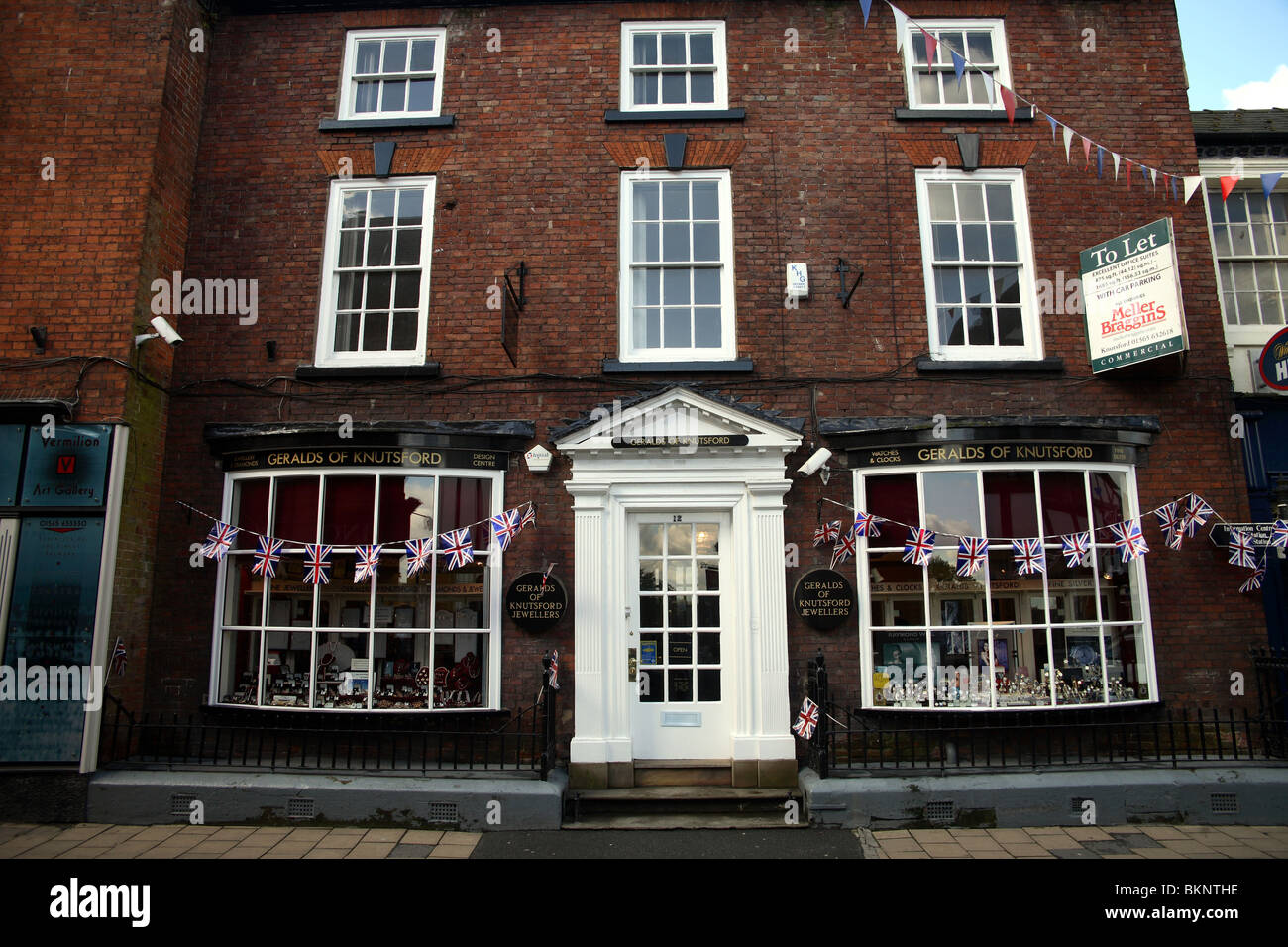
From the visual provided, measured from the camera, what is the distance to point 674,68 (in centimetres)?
873

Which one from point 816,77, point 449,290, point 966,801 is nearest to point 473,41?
point 449,290

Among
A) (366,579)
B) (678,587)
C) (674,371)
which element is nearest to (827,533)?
(678,587)

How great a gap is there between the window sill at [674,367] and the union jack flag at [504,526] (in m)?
1.82

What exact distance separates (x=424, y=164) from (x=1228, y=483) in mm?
9210

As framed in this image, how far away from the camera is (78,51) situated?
8195mm

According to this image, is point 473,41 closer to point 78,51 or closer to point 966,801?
point 78,51

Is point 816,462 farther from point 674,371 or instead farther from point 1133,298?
point 1133,298

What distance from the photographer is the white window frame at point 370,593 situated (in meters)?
7.38

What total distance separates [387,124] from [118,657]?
20.5 feet

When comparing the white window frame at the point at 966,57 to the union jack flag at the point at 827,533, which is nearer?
the union jack flag at the point at 827,533

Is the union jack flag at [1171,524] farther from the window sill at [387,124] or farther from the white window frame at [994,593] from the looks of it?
the window sill at [387,124]

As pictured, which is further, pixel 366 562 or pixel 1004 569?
pixel 1004 569

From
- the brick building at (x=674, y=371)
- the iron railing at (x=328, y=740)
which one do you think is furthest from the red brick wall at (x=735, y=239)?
the iron railing at (x=328, y=740)

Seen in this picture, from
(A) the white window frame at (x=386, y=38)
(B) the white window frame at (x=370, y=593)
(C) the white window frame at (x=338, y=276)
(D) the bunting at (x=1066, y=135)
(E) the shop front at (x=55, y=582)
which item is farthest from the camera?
(A) the white window frame at (x=386, y=38)
